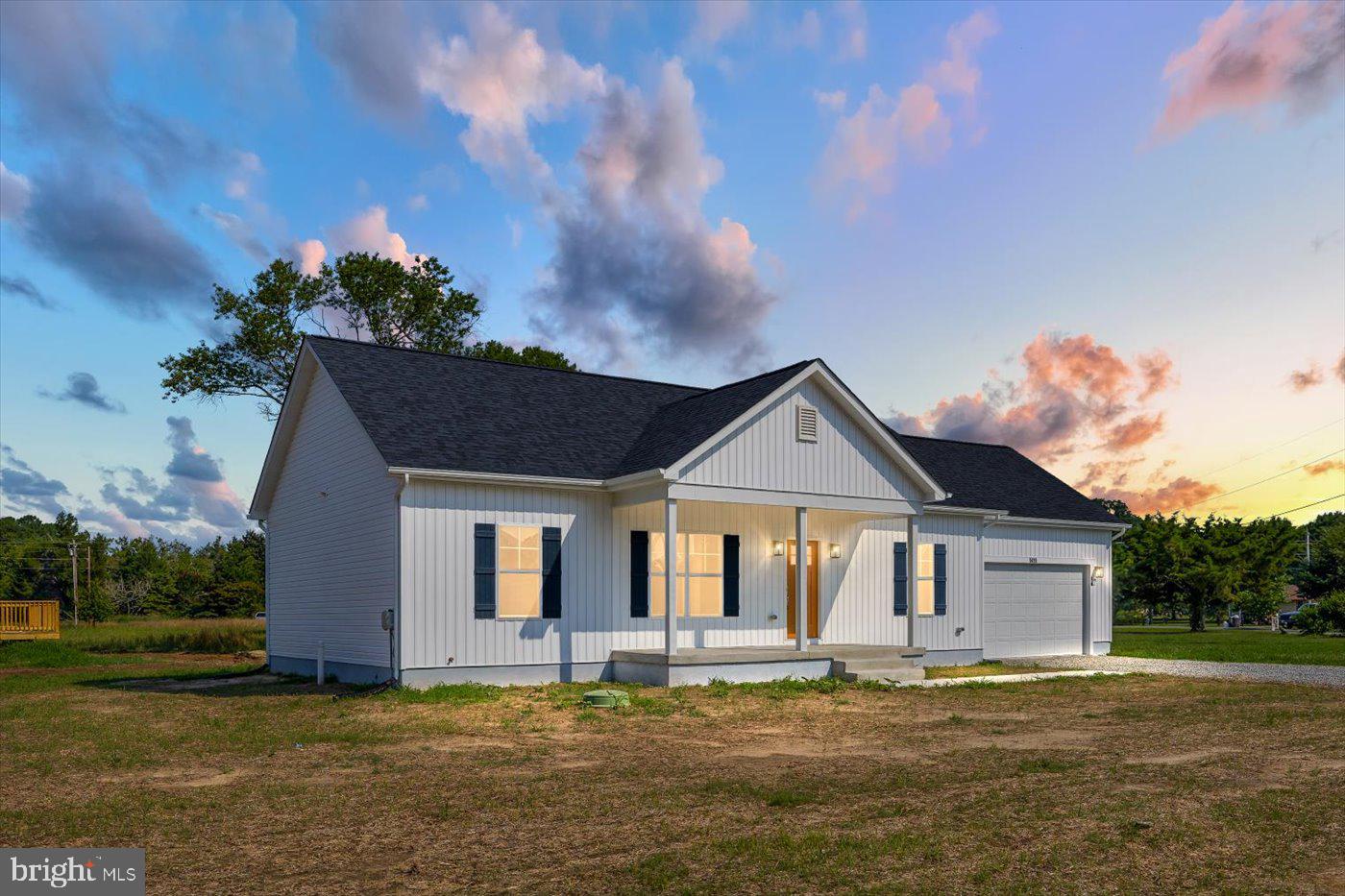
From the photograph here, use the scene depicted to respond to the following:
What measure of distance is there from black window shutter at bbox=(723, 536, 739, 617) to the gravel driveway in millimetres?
7938

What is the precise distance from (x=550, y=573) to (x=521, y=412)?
3.65 m

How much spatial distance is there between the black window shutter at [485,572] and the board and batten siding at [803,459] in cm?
349

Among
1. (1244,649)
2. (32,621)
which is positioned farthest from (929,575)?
(32,621)

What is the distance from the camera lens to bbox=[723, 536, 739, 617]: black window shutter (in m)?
20.5

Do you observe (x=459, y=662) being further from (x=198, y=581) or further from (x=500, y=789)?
(x=198, y=581)

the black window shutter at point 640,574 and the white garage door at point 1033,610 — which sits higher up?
the black window shutter at point 640,574

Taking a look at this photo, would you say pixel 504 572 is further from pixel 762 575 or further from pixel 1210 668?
pixel 1210 668

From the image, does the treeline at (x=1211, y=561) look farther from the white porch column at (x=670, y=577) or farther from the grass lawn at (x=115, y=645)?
the grass lawn at (x=115, y=645)

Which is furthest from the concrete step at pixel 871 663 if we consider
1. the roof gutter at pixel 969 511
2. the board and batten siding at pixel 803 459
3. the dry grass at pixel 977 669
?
the roof gutter at pixel 969 511

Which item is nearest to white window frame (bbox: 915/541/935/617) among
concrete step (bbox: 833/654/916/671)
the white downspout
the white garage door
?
the white garage door

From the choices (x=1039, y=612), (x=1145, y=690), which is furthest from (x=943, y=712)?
(x=1039, y=612)

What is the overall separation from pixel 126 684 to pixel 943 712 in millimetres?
15159

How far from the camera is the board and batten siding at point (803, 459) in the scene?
18.8 meters

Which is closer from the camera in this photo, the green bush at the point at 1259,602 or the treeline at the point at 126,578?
the green bush at the point at 1259,602
